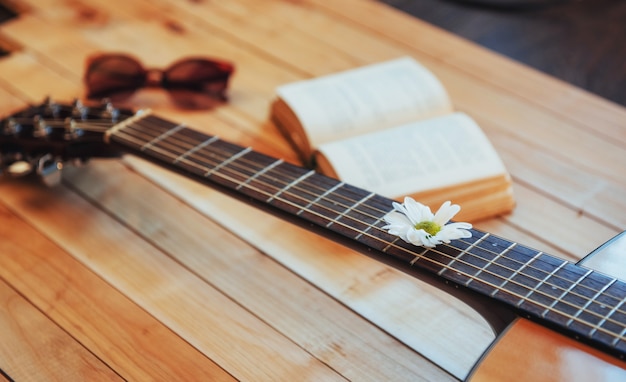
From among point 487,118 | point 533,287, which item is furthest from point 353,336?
point 487,118

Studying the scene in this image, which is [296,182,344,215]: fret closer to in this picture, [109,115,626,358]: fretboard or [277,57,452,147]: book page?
[109,115,626,358]: fretboard

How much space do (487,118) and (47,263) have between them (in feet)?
2.41

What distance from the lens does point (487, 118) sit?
1.28 meters

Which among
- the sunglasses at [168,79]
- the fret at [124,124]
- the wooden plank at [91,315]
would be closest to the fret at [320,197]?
the wooden plank at [91,315]

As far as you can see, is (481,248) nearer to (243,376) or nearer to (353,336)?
(353,336)

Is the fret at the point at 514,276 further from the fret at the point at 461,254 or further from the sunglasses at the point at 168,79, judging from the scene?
the sunglasses at the point at 168,79

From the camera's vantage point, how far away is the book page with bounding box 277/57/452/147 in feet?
3.81

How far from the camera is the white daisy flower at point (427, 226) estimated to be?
82cm

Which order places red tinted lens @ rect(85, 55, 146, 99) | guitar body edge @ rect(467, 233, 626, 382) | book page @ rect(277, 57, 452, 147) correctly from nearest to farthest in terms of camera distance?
1. guitar body edge @ rect(467, 233, 626, 382)
2. book page @ rect(277, 57, 452, 147)
3. red tinted lens @ rect(85, 55, 146, 99)

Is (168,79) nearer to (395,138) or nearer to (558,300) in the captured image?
(395,138)

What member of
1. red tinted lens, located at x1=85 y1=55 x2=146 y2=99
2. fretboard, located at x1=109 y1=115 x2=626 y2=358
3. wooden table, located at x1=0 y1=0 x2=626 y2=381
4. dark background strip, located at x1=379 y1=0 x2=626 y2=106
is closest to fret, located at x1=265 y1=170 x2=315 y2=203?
fretboard, located at x1=109 y1=115 x2=626 y2=358

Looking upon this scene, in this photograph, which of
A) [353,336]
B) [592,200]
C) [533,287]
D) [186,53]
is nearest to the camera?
[533,287]

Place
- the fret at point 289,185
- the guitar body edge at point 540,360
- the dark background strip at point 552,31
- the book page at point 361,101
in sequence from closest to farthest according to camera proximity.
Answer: the guitar body edge at point 540,360
the fret at point 289,185
the book page at point 361,101
the dark background strip at point 552,31

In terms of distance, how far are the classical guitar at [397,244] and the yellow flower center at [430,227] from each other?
0.02 meters
